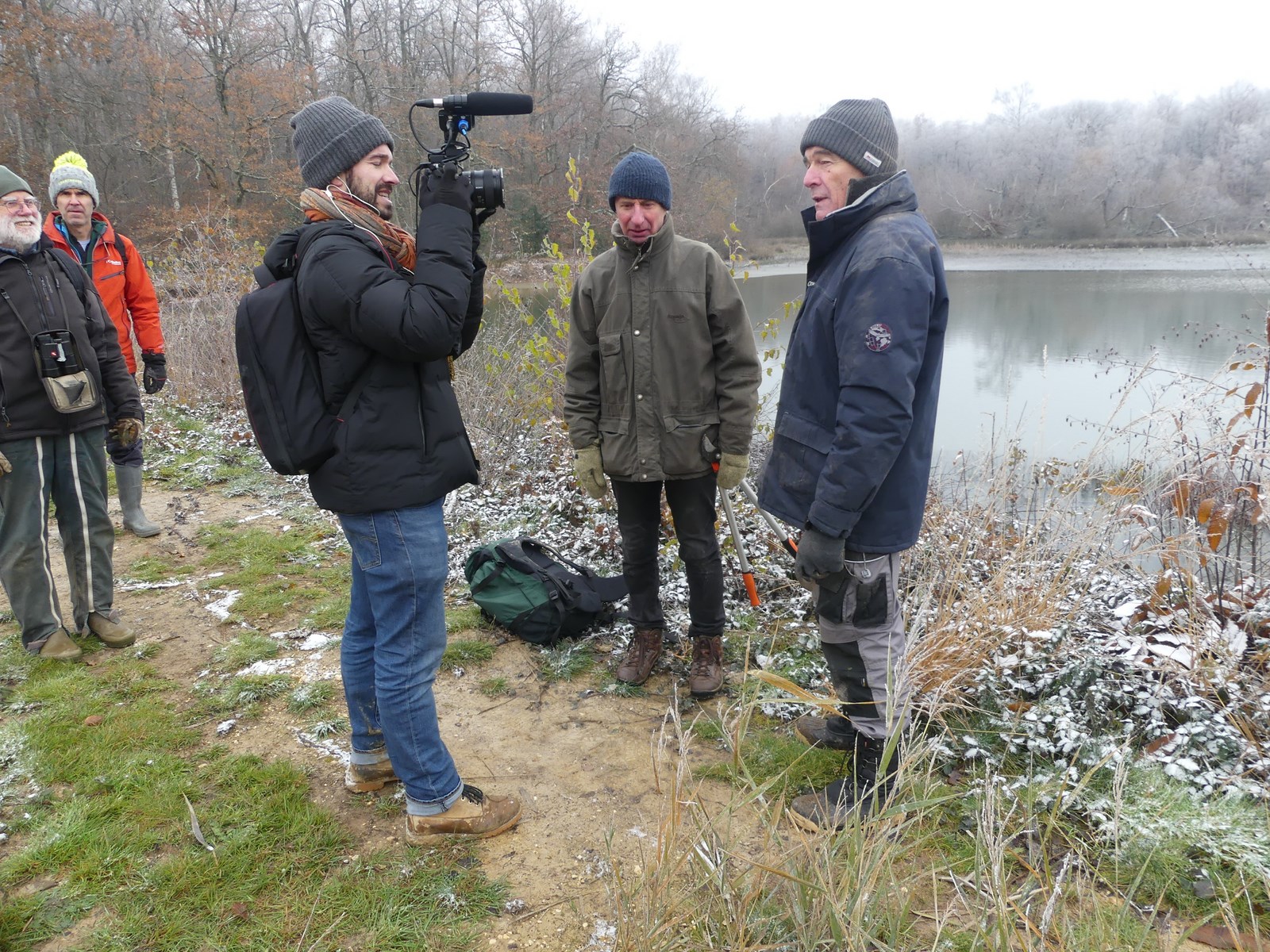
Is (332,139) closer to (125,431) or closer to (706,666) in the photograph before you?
(706,666)

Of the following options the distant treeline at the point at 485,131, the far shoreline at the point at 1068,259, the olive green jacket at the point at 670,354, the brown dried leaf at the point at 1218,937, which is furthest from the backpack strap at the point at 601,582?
the far shoreline at the point at 1068,259

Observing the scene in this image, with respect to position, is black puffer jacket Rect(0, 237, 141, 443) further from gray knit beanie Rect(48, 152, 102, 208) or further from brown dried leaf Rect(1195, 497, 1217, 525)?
brown dried leaf Rect(1195, 497, 1217, 525)

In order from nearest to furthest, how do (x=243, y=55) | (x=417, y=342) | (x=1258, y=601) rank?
(x=417, y=342) → (x=1258, y=601) → (x=243, y=55)

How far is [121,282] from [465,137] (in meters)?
3.60

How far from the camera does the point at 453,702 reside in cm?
309

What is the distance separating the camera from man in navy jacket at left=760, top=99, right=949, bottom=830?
2006 millimetres

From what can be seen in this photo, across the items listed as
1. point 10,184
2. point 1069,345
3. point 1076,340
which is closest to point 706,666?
point 10,184

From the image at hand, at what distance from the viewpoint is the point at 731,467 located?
294 cm

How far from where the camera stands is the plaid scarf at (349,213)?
1933mm

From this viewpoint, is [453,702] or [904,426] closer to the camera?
[904,426]

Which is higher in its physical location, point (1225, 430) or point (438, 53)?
point (438, 53)

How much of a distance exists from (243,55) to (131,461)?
24106 mm

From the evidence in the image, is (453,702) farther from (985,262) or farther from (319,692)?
(985,262)

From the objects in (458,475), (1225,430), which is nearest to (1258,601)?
(1225,430)
